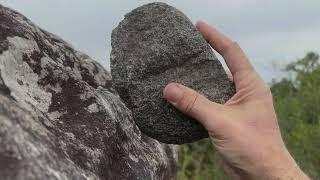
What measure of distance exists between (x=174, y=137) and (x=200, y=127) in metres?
0.15

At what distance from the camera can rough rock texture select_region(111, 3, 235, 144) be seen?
10.5ft

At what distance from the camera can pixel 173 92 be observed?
3.01 meters

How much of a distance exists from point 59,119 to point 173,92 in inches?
19.3

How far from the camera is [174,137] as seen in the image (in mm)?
3277

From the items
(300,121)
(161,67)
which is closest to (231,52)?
(161,67)

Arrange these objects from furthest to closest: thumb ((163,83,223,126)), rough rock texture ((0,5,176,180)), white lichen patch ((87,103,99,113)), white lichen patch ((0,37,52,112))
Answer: white lichen patch ((87,103,99,113)), thumb ((163,83,223,126)), white lichen patch ((0,37,52,112)), rough rock texture ((0,5,176,180))

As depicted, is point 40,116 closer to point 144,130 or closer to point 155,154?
point 144,130

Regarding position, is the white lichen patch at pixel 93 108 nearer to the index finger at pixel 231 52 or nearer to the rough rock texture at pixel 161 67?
the rough rock texture at pixel 161 67

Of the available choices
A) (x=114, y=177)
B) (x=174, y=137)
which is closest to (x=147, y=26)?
(x=174, y=137)

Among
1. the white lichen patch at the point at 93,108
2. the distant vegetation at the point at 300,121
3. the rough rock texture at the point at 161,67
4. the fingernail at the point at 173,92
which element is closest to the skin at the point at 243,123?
the fingernail at the point at 173,92

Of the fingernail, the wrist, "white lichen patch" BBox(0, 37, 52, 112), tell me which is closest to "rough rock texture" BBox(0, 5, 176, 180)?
"white lichen patch" BBox(0, 37, 52, 112)

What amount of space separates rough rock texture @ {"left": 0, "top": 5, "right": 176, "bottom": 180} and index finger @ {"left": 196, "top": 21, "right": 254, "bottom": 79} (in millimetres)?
574

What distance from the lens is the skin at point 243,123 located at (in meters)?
2.98

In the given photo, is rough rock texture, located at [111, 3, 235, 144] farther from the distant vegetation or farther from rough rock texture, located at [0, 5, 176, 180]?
the distant vegetation
